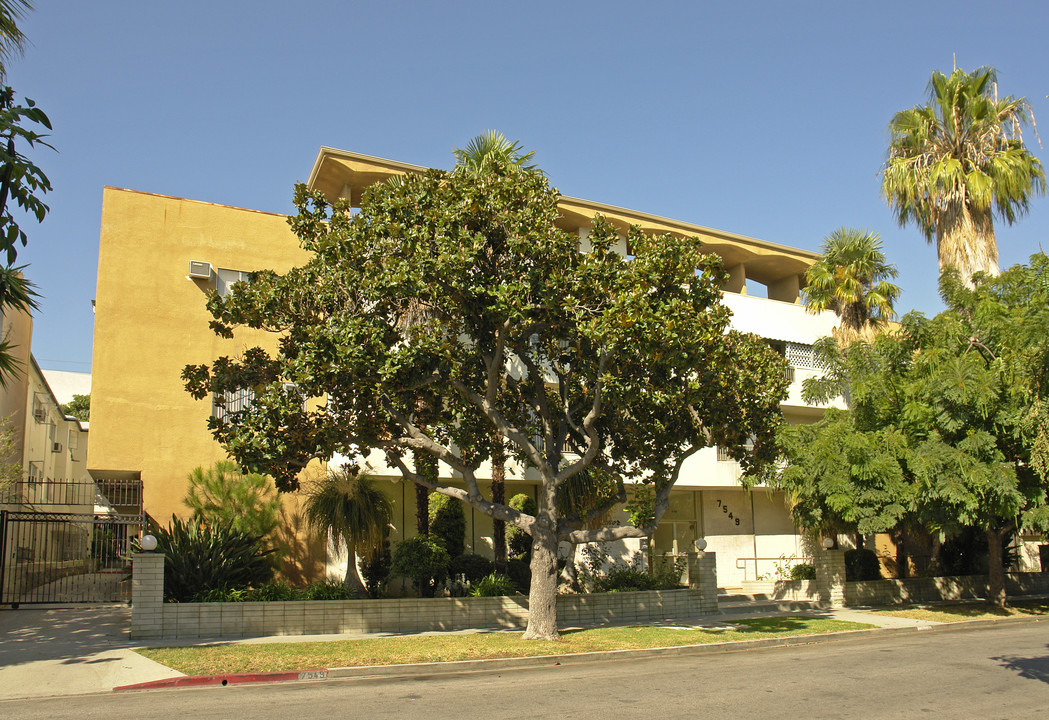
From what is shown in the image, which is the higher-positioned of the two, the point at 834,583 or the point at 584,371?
the point at 584,371

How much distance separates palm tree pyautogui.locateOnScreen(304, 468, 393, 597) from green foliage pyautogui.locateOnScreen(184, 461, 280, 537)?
1.24 m

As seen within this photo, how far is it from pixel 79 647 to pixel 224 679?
3.96m

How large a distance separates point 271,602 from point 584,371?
7615 mm

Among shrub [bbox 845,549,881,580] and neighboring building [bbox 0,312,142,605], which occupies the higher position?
neighboring building [bbox 0,312,142,605]

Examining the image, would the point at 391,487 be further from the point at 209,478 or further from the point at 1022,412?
the point at 1022,412

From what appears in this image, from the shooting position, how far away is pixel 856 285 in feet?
85.8

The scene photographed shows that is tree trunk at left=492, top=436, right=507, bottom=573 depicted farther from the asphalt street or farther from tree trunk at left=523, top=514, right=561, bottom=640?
the asphalt street

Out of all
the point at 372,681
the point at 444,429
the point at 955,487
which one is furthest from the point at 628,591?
the point at 372,681

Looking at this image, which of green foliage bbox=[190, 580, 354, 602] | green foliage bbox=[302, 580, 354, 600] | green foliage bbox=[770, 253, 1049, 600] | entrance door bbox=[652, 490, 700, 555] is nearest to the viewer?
green foliage bbox=[190, 580, 354, 602]

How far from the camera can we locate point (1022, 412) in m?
19.2

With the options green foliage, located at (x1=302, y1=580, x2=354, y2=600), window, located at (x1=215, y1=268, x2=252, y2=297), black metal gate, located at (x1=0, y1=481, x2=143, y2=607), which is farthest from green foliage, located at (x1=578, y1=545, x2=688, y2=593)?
window, located at (x1=215, y1=268, x2=252, y2=297)

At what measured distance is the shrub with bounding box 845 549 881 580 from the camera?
26.4 meters

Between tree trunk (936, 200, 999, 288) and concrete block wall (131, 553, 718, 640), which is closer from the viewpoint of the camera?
concrete block wall (131, 553, 718, 640)

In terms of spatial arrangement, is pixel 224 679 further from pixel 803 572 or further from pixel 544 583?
pixel 803 572
